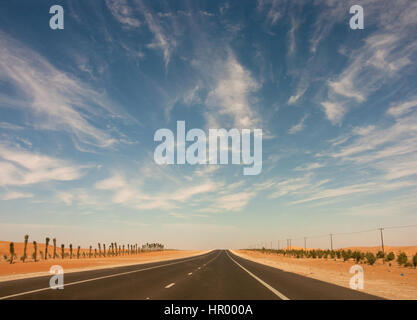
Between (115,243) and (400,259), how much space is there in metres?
99.5
